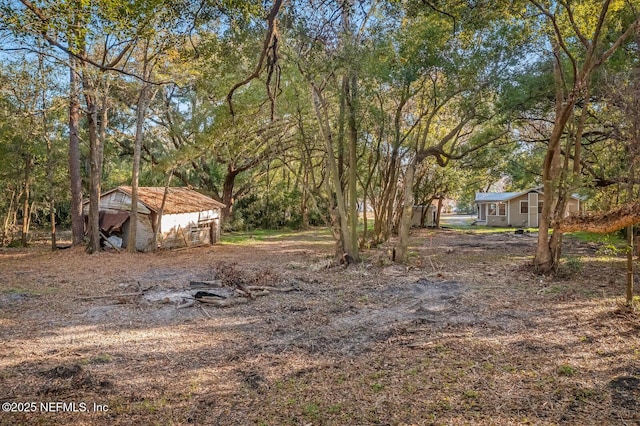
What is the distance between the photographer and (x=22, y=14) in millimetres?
3961

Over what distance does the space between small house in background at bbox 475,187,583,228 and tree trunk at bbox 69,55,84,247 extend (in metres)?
28.4

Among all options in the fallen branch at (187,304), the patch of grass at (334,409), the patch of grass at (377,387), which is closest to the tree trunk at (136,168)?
the fallen branch at (187,304)

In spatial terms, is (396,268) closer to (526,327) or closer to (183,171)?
(526,327)

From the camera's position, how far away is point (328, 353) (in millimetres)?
4969

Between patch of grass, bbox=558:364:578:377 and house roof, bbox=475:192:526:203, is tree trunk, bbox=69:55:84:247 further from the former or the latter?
house roof, bbox=475:192:526:203

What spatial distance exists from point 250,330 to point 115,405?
2.47 m

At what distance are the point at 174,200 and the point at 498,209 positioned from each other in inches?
1008

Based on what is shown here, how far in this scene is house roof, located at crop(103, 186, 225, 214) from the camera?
16.5 m

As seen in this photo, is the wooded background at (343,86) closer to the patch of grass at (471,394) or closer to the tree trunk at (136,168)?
the tree trunk at (136,168)

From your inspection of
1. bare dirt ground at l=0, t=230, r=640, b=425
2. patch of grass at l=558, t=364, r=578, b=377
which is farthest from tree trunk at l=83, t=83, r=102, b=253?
patch of grass at l=558, t=364, r=578, b=377

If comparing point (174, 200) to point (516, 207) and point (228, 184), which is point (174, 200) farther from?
point (516, 207)

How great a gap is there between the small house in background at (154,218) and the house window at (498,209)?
23862 mm

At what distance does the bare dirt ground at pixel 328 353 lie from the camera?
3523 mm

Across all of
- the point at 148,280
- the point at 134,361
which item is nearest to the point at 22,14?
the point at 134,361
